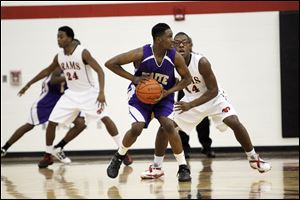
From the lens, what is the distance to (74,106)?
408 inches

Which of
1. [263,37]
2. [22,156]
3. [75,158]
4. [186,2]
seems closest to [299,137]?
[263,37]

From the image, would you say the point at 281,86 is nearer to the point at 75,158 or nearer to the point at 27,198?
the point at 75,158

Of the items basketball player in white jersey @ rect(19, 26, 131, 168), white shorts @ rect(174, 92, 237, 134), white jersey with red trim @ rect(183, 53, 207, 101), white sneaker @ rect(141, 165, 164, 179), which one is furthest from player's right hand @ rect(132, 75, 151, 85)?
basketball player in white jersey @ rect(19, 26, 131, 168)

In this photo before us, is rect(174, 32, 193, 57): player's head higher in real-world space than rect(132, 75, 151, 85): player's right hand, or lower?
higher

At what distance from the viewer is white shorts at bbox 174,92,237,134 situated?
27.1 feet

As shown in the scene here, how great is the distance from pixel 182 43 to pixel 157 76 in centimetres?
56

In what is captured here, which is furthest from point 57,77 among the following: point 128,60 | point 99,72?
point 128,60

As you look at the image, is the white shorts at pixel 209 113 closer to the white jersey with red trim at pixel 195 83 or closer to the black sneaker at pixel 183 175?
the white jersey with red trim at pixel 195 83

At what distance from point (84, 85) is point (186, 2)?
3299mm

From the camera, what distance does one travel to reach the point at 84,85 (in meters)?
10.4

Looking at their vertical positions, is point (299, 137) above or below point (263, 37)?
below

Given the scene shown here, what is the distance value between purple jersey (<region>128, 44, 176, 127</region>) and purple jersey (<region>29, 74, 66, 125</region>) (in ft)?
12.3

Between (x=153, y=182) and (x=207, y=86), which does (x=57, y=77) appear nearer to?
(x=207, y=86)

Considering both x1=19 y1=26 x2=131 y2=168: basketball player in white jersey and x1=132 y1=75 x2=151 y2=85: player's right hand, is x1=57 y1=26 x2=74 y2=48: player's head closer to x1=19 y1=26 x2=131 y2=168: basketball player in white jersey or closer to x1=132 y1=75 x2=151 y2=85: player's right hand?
x1=19 y1=26 x2=131 y2=168: basketball player in white jersey
